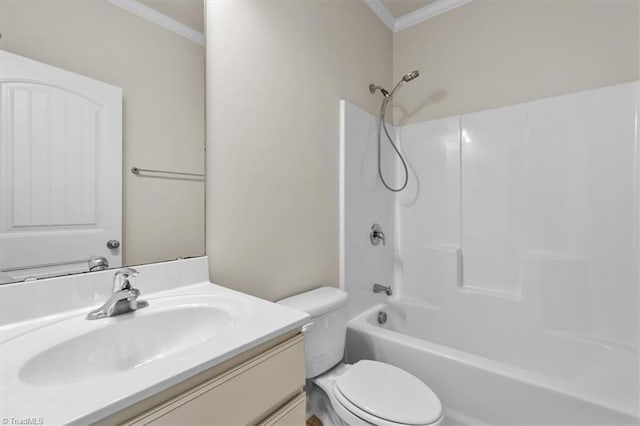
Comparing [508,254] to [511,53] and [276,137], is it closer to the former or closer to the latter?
[511,53]

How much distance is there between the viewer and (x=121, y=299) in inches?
30.3

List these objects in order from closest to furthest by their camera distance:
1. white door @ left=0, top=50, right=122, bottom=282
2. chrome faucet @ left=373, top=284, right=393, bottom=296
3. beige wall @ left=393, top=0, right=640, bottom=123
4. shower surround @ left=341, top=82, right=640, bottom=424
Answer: white door @ left=0, top=50, right=122, bottom=282 < shower surround @ left=341, top=82, right=640, bottom=424 < beige wall @ left=393, top=0, right=640, bottom=123 < chrome faucet @ left=373, top=284, right=393, bottom=296

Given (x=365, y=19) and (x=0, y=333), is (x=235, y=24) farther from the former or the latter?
(x=0, y=333)

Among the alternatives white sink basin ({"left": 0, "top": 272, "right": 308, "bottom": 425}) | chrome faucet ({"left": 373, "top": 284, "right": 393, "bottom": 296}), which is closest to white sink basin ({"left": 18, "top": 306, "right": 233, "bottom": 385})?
white sink basin ({"left": 0, "top": 272, "right": 308, "bottom": 425})

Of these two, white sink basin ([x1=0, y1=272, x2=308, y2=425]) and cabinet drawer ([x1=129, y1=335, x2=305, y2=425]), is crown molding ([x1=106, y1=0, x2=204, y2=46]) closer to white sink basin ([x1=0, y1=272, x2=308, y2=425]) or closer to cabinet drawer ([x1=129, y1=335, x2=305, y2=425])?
white sink basin ([x1=0, y1=272, x2=308, y2=425])

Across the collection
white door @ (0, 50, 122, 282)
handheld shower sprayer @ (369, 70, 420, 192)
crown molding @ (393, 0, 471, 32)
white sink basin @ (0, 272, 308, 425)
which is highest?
crown molding @ (393, 0, 471, 32)

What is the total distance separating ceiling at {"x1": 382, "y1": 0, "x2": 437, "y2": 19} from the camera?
6.10 feet

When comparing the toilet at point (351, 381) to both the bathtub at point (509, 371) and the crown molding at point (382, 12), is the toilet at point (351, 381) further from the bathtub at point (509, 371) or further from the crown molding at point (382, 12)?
the crown molding at point (382, 12)

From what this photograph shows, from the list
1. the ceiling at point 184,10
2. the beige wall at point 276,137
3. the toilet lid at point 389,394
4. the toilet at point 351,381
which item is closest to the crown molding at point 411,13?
the beige wall at point 276,137

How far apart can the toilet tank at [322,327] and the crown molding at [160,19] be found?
108cm

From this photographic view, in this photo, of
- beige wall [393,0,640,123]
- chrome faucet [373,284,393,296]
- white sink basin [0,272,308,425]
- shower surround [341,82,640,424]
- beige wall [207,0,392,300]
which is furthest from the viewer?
chrome faucet [373,284,393,296]

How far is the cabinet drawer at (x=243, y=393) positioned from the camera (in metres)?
0.51

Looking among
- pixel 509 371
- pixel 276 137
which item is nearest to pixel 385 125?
pixel 276 137

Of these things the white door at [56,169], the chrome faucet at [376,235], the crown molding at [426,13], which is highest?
the crown molding at [426,13]
